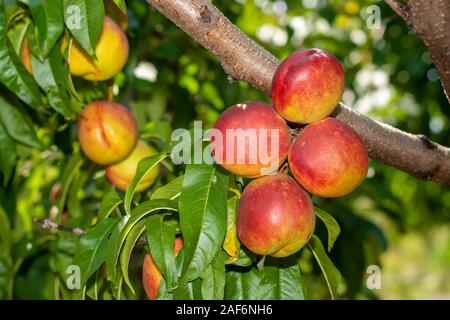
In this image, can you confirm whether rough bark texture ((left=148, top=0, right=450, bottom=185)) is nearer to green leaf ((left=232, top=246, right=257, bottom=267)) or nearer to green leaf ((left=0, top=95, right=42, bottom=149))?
green leaf ((left=232, top=246, right=257, bottom=267))

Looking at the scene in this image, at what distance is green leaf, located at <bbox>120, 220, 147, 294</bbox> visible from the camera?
1.15 meters

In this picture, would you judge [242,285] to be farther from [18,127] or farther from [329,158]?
[18,127]

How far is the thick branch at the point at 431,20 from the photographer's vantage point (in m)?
1.03

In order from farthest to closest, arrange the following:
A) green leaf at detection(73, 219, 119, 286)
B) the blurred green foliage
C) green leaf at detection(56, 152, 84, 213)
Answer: the blurred green foliage
green leaf at detection(56, 152, 84, 213)
green leaf at detection(73, 219, 119, 286)

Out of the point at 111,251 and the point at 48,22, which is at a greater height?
the point at 48,22

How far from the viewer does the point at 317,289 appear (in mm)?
2502

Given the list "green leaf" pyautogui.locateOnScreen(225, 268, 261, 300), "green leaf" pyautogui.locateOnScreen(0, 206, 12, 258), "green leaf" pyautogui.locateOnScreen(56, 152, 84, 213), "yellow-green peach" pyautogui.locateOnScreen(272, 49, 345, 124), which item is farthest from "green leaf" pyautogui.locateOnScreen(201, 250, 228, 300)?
"green leaf" pyautogui.locateOnScreen(0, 206, 12, 258)

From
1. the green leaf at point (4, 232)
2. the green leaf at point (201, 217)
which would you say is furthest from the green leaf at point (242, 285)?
the green leaf at point (4, 232)

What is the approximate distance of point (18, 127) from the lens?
167 centimetres

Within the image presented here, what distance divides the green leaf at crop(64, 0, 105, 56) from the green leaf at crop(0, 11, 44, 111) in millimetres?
181

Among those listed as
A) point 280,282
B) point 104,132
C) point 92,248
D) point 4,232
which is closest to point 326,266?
point 280,282

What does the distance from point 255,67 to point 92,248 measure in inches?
18.2

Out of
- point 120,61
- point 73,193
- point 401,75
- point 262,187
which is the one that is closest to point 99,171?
point 73,193

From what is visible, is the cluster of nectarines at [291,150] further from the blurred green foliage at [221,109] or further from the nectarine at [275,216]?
the blurred green foliage at [221,109]
